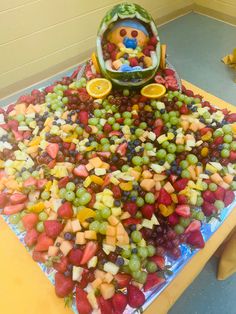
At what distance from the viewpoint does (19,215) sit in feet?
3.55

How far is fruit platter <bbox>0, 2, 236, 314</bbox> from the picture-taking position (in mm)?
930

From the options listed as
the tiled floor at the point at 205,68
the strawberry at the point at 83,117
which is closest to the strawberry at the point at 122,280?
the tiled floor at the point at 205,68

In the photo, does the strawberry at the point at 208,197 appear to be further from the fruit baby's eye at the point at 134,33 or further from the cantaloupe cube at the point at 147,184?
the fruit baby's eye at the point at 134,33

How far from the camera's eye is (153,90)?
1488 millimetres

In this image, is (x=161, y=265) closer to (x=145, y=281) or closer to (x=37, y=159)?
(x=145, y=281)

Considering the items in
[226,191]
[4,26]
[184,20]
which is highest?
[4,26]

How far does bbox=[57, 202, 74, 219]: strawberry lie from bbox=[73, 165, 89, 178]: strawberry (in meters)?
0.14

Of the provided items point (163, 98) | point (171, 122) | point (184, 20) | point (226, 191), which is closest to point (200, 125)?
point (171, 122)

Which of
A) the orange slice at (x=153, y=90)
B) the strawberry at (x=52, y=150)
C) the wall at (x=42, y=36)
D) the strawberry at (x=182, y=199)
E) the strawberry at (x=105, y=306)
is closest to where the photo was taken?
the strawberry at (x=105, y=306)

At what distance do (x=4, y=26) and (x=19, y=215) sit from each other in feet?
4.89

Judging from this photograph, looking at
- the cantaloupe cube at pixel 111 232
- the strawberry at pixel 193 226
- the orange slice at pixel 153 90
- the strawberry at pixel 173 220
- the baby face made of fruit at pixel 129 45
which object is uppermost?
the baby face made of fruit at pixel 129 45

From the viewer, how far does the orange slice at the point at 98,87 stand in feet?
4.87

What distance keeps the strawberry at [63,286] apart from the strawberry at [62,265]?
0.07 feet

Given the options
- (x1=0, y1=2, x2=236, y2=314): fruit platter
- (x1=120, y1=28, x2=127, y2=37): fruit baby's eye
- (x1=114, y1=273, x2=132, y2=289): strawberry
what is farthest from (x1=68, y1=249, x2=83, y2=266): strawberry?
(x1=120, y1=28, x2=127, y2=37): fruit baby's eye
